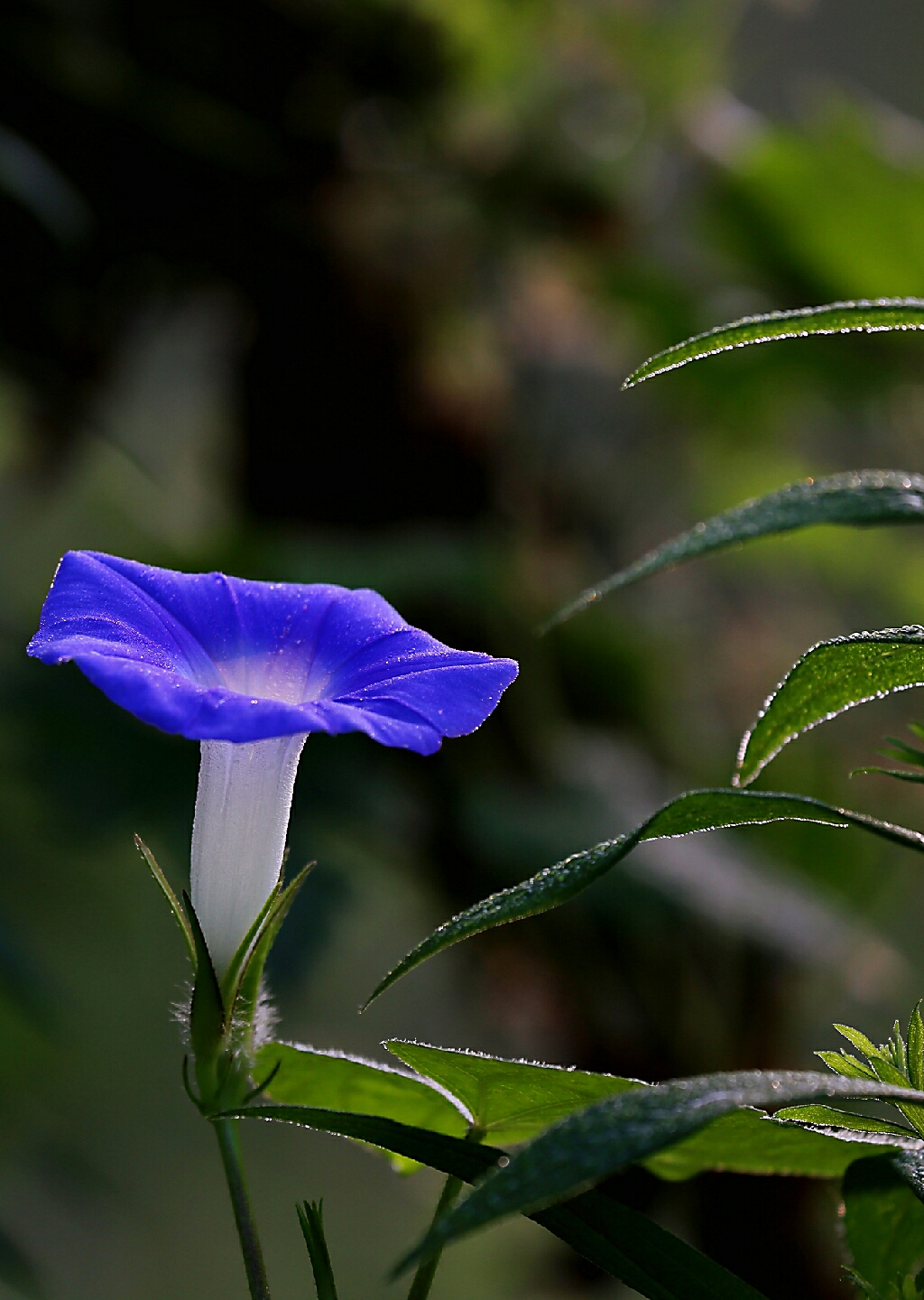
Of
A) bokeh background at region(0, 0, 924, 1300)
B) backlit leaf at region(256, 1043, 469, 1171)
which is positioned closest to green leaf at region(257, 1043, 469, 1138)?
backlit leaf at region(256, 1043, 469, 1171)

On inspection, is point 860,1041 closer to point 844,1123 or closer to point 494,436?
point 844,1123

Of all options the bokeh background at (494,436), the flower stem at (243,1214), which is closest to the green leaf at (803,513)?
the flower stem at (243,1214)

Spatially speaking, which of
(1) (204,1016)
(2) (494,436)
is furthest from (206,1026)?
(2) (494,436)

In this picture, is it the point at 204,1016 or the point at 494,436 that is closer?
the point at 204,1016

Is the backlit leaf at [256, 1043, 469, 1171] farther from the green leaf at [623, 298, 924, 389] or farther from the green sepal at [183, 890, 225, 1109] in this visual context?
the green leaf at [623, 298, 924, 389]

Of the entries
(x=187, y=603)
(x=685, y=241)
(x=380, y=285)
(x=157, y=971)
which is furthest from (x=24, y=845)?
(x=187, y=603)

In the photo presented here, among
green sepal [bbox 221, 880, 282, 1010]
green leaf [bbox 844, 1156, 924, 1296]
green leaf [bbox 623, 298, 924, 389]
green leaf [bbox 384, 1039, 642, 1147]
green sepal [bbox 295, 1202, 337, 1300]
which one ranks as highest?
green leaf [bbox 623, 298, 924, 389]
